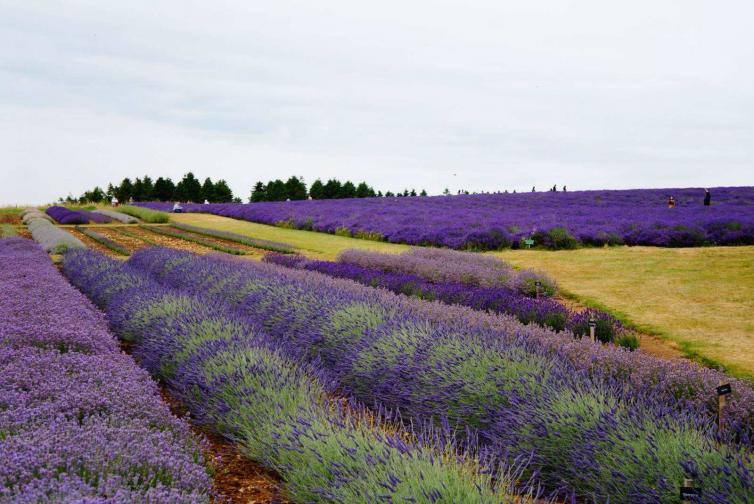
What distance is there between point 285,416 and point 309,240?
2018 cm

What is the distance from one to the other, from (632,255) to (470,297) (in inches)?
316

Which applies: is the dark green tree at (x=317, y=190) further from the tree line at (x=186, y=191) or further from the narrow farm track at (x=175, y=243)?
the narrow farm track at (x=175, y=243)

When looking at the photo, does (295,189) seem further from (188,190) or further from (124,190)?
(124,190)

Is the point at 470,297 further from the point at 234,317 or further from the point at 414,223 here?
the point at 414,223

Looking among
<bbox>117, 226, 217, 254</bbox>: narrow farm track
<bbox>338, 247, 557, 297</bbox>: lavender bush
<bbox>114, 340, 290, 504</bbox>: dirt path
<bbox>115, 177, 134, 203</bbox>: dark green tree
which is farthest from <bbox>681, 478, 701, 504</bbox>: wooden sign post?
<bbox>115, 177, 134, 203</bbox>: dark green tree

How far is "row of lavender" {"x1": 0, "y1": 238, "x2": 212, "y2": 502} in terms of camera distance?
290 centimetres

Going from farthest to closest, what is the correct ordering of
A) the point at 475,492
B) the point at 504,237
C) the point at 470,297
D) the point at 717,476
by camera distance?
the point at 504,237 → the point at 470,297 → the point at 717,476 → the point at 475,492

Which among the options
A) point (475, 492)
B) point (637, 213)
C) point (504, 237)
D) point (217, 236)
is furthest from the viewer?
point (217, 236)

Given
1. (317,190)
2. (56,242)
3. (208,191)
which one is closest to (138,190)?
(208,191)

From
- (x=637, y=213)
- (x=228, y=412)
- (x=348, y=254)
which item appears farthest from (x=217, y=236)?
(x=228, y=412)

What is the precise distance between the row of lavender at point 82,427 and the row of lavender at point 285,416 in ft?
1.52

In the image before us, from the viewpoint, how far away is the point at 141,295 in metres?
8.17

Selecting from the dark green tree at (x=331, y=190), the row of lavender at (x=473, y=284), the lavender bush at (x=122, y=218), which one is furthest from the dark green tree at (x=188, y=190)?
the row of lavender at (x=473, y=284)

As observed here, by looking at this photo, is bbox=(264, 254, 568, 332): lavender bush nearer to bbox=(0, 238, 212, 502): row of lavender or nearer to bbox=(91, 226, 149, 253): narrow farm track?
bbox=(0, 238, 212, 502): row of lavender
